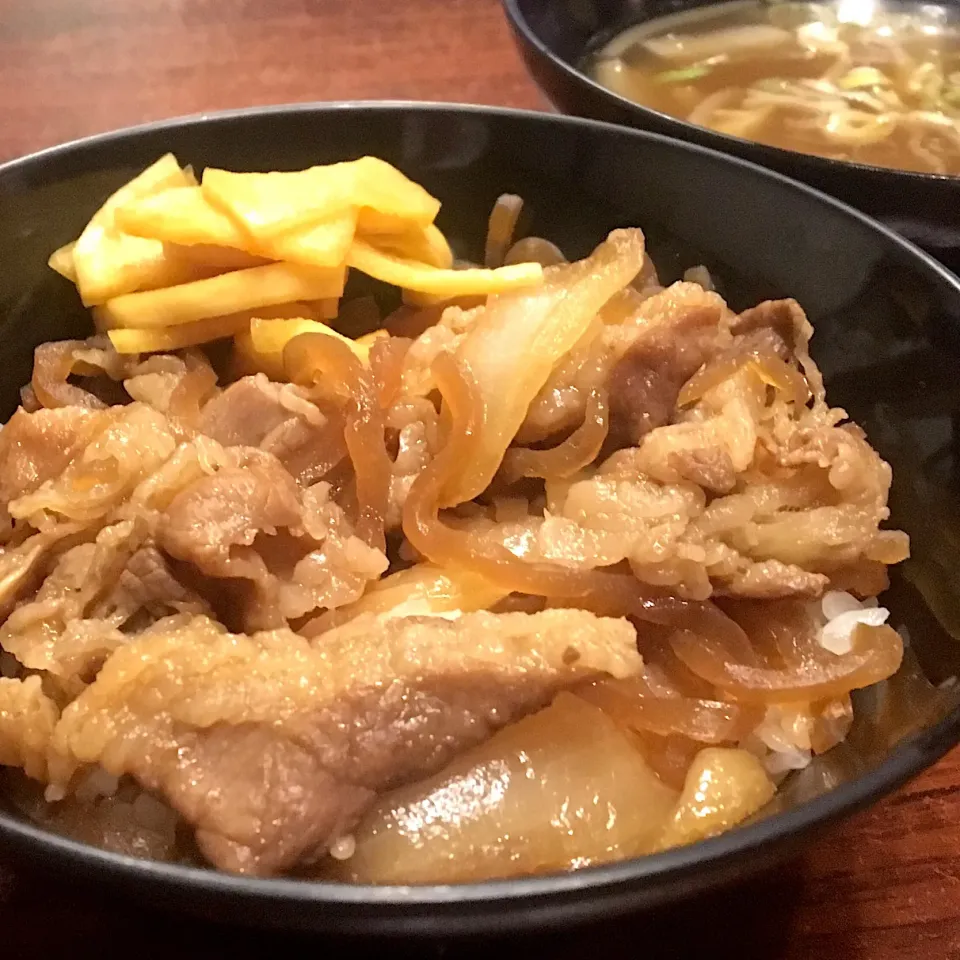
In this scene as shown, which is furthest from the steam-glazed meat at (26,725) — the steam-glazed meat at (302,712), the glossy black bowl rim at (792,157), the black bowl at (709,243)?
the glossy black bowl rim at (792,157)

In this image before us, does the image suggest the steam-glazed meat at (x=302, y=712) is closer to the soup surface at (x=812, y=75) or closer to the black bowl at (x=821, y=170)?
the black bowl at (x=821, y=170)

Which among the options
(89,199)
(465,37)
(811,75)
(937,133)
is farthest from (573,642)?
(465,37)

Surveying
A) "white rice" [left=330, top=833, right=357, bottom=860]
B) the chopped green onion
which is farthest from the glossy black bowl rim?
"white rice" [left=330, top=833, right=357, bottom=860]

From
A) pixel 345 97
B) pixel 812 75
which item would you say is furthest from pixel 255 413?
pixel 812 75

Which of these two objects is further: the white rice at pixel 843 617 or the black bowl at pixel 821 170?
the black bowl at pixel 821 170

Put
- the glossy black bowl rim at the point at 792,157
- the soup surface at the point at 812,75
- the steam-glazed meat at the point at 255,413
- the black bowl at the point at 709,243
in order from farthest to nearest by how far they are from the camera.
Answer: the soup surface at the point at 812,75 → the glossy black bowl rim at the point at 792,157 → the steam-glazed meat at the point at 255,413 → the black bowl at the point at 709,243

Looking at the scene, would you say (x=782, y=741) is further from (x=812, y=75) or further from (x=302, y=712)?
(x=812, y=75)
